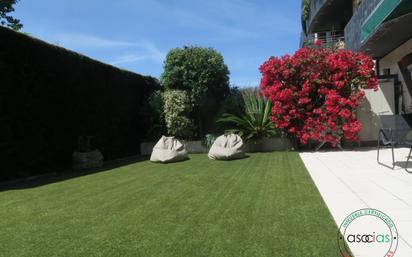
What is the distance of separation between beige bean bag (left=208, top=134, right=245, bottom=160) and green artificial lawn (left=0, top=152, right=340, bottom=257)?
287 centimetres

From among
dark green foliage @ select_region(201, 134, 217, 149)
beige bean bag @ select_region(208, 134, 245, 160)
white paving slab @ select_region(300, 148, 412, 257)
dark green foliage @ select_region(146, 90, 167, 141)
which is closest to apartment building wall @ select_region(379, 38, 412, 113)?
white paving slab @ select_region(300, 148, 412, 257)

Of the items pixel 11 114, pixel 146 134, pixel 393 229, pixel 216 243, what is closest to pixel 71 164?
pixel 11 114

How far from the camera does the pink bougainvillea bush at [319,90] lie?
1028cm

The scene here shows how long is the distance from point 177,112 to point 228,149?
9.94 ft

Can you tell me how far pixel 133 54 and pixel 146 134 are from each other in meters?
Result: 3.19

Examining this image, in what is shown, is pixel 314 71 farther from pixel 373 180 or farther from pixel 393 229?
pixel 393 229

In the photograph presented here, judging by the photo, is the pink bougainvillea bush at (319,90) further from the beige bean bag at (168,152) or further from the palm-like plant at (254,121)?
the beige bean bag at (168,152)

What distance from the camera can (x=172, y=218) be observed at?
→ 152 inches

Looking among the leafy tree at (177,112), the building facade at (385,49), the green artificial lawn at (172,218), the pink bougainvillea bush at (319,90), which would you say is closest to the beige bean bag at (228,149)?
the pink bougainvillea bush at (319,90)

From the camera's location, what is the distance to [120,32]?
1154 centimetres

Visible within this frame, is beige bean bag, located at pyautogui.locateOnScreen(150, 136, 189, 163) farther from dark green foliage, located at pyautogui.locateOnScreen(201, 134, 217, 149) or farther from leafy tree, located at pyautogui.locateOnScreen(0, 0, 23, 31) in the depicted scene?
leafy tree, located at pyautogui.locateOnScreen(0, 0, 23, 31)

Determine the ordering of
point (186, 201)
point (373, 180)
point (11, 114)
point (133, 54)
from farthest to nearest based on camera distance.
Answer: point (133, 54) < point (11, 114) < point (373, 180) < point (186, 201)

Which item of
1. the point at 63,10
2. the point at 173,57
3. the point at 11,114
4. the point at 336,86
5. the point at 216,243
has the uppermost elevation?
the point at 63,10

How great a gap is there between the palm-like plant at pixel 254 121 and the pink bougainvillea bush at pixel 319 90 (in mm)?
610
